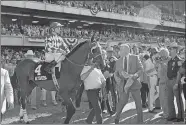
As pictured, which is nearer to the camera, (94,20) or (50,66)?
(50,66)

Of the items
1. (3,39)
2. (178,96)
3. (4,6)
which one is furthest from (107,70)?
(4,6)

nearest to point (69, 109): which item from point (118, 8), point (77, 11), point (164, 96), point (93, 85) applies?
point (93, 85)

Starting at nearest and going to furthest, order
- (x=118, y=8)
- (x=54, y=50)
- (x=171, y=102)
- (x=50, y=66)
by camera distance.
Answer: (x=50, y=66)
(x=54, y=50)
(x=171, y=102)
(x=118, y=8)

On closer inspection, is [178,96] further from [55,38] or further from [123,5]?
[123,5]

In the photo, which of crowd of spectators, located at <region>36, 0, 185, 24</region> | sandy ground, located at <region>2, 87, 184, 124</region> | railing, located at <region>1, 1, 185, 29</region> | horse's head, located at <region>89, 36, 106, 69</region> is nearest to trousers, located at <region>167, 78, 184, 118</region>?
sandy ground, located at <region>2, 87, 184, 124</region>

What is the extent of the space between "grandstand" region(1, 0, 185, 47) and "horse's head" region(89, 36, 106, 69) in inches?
510

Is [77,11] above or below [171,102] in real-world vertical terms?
→ above

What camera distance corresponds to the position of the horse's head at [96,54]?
5367mm

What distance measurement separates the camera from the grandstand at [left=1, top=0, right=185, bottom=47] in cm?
1992

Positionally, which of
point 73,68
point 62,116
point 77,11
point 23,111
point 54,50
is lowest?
point 62,116

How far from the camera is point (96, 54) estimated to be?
214 inches

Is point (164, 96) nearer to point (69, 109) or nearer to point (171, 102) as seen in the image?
point (171, 102)

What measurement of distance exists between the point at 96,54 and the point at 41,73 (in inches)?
67.1

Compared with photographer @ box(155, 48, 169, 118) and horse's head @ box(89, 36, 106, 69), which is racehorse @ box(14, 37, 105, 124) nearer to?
horse's head @ box(89, 36, 106, 69)
